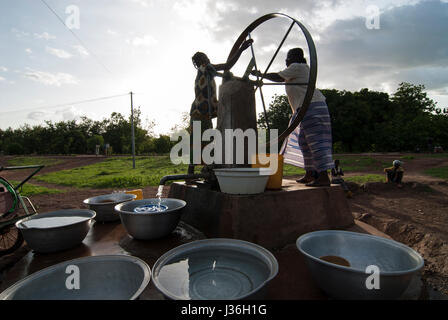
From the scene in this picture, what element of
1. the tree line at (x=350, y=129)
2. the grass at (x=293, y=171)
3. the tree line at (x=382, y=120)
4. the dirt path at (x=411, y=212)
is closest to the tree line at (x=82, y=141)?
the tree line at (x=350, y=129)

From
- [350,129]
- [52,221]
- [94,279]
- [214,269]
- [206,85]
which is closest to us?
[94,279]

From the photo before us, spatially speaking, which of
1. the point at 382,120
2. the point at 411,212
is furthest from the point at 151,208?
the point at 382,120

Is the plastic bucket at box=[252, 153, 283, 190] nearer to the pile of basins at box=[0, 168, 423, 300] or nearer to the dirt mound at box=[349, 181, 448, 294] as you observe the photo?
the pile of basins at box=[0, 168, 423, 300]

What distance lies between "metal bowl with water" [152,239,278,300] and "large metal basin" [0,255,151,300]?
160 millimetres

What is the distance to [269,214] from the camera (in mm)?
1977

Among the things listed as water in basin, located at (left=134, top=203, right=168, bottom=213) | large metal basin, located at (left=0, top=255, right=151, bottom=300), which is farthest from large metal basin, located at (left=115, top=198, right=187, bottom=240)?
large metal basin, located at (left=0, top=255, right=151, bottom=300)

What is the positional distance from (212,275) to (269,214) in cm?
80

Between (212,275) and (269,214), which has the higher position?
(269,214)

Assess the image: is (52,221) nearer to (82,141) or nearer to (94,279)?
(94,279)

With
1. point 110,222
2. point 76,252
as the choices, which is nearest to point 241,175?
point 76,252

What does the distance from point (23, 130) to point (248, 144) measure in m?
49.3

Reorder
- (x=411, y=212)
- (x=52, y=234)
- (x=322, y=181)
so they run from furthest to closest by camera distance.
→ (x=411, y=212), (x=322, y=181), (x=52, y=234)

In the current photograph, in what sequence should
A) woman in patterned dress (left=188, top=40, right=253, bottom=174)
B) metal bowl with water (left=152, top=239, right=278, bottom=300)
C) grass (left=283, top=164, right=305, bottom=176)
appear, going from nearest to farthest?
1. metal bowl with water (left=152, top=239, right=278, bottom=300)
2. woman in patterned dress (left=188, top=40, right=253, bottom=174)
3. grass (left=283, top=164, right=305, bottom=176)

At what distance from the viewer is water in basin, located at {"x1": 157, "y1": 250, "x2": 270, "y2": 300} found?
121 centimetres
